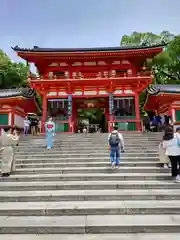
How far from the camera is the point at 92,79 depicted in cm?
1775

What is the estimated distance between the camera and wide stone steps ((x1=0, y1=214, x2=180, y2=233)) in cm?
433

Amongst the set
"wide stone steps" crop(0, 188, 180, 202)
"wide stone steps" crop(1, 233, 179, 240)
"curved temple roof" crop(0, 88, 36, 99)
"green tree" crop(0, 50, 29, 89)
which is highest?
"green tree" crop(0, 50, 29, 89)

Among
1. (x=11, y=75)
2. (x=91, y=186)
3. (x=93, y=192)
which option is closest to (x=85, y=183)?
(x=91, y=186)

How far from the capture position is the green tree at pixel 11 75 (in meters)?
30.0

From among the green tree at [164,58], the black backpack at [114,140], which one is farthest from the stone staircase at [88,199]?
the green tree at [164,58]

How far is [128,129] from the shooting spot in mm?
17312

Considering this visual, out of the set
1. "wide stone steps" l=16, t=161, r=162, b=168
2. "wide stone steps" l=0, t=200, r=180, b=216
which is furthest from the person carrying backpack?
"wide stone steps" l=0, t=200, r=180, b=216

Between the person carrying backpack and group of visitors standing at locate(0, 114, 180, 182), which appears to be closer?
group of visitors standing at locate(0, 114, 180, 182)

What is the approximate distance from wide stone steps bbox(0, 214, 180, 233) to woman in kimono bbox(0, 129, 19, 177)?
10.4 feet

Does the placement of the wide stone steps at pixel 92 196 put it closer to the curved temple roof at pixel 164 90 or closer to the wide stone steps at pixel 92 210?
the wide stone steps at pixel 92 210

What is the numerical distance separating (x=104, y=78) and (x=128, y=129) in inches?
169

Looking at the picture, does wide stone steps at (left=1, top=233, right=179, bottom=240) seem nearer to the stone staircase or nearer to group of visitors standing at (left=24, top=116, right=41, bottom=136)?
the stone staircase

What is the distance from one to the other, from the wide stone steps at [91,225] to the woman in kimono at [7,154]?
318cm

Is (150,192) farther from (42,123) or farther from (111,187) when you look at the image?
(42,123)
